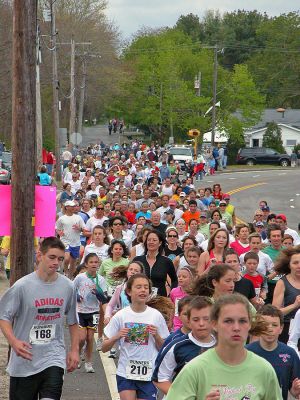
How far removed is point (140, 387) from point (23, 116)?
3.59m

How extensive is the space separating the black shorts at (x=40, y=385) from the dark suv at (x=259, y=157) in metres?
70.0

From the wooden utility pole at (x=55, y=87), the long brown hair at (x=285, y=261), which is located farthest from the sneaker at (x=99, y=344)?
the wooden utility pole at (x=55, y=87)

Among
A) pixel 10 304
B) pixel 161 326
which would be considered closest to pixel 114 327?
pixel 161 326

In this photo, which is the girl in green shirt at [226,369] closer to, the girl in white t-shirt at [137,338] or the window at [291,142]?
the girl in white t-shirt at [137,338]

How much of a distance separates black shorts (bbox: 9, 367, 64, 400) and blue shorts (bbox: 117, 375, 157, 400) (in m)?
0.96

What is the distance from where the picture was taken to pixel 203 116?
84062mm

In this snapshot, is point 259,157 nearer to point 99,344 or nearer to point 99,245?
point 99,245

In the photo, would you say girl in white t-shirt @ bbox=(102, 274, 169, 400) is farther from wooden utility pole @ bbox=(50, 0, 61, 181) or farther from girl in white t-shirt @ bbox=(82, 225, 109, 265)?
wooden utility pole @ bbox=(50, 0, 61, 181)

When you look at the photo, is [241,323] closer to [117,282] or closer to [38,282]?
[38,282]

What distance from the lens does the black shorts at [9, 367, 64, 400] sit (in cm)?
849

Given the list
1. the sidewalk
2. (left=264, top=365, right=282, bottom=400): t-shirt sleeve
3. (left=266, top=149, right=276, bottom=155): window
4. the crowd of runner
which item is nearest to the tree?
(left=266, top=149, right=276, bottom=155): window

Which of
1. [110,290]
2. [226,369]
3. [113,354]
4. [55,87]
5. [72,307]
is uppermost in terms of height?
[55,87]

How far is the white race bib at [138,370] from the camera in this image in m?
9.26

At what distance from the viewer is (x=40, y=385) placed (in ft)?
28.1
